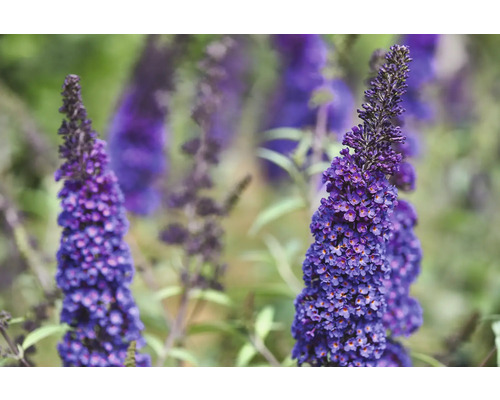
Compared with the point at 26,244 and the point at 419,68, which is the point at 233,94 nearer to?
the point at 419,68

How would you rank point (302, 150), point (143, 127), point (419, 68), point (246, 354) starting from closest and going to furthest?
point (246, 354) < point (302, 150) < point (419, 68) < point (143, 127)

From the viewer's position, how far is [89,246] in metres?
1.86

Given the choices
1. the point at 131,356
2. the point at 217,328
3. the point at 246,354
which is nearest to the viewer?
the point at 131,356

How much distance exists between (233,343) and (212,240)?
572mm

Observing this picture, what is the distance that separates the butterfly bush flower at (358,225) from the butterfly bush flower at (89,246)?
1.74 feet

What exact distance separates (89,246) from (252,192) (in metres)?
3.42

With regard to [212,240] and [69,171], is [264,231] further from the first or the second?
[69,171]

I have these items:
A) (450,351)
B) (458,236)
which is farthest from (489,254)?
(450,351)

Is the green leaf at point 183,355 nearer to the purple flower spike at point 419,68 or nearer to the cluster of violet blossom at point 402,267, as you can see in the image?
the cluster of violet blossom at point 402,267

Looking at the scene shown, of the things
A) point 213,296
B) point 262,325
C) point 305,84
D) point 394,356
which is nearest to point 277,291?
point 213,296

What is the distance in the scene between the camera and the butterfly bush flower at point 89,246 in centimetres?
185

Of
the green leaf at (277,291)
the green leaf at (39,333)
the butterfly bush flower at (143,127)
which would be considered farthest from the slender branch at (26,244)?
the green leaf at (277,291)

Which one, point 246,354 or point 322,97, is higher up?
point 322,97

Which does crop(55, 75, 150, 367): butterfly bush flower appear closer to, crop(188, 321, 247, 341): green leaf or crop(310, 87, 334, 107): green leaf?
crop(188, 321, 247, 341): green leaf
